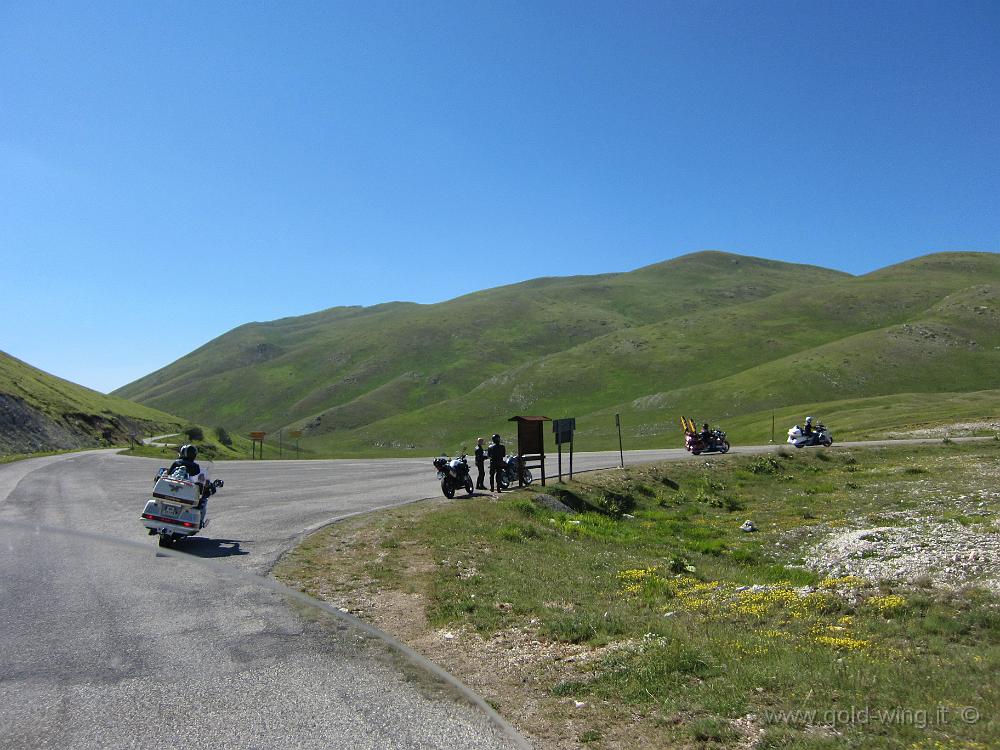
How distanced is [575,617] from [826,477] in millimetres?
27687

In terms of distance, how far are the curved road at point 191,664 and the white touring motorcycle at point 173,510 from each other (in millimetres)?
365

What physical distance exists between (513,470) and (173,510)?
13.5 metres

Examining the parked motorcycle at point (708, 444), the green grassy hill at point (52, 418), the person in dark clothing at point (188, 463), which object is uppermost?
the green grassy hill at point (52, 418)

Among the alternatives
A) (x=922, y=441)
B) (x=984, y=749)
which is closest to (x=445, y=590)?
(x=984, y=749)

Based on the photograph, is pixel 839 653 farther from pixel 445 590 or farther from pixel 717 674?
pixel 445 590

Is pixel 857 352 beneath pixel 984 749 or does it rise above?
above

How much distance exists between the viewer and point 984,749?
4.60 m

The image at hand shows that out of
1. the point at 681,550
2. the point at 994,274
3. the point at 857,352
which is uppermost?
the point at 994,274

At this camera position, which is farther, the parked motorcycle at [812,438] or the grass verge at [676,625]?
the parked motorcycle at [812,438]

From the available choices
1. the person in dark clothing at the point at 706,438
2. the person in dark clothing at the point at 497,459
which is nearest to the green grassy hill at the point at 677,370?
the person in dark clothing at the point at 706,438

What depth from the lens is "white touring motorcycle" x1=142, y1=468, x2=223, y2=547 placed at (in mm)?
13070

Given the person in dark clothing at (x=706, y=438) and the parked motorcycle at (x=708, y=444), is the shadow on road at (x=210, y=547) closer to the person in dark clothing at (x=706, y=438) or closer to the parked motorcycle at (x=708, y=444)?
the parked motorcycle at (x=708, y=444)

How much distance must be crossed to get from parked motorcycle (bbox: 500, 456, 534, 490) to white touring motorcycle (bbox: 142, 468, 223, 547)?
41.0ft

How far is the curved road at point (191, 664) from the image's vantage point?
5402mm
